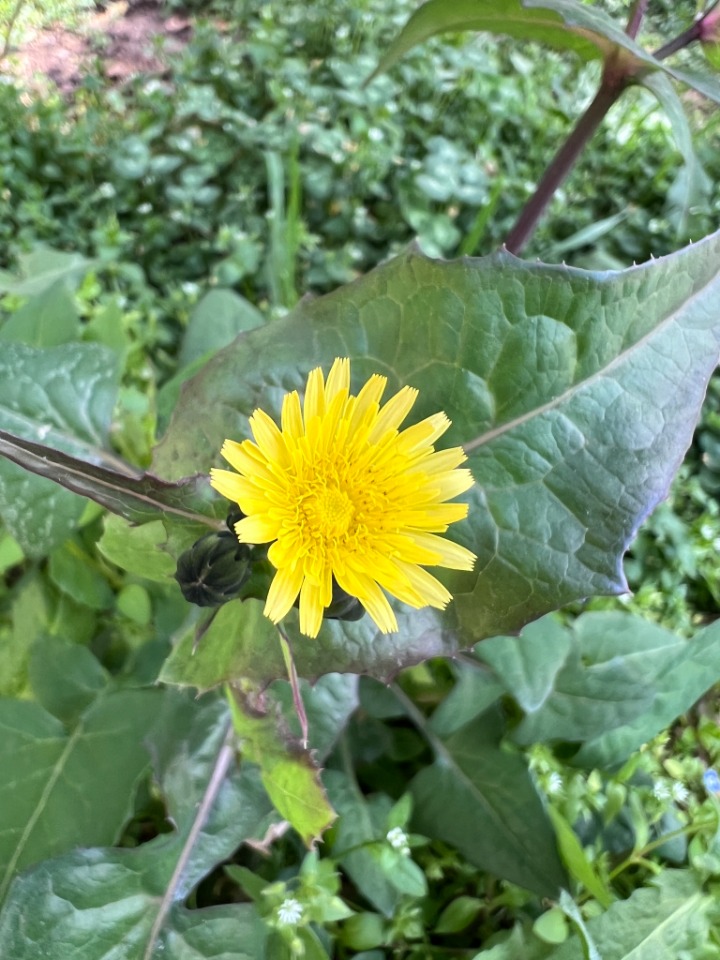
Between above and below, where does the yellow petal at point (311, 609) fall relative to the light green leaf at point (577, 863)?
above

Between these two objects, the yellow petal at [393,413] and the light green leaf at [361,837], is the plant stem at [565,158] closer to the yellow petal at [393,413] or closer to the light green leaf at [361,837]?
the yellow petal at [393,413]

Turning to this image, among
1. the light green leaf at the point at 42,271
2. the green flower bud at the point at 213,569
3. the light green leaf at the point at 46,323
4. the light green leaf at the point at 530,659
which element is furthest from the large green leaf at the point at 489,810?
the light green leaf at the point at 42,271

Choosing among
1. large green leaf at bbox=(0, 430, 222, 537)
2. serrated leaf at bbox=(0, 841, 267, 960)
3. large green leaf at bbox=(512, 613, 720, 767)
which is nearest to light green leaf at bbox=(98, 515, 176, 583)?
large green leaf at bbox=(0, 430, 222, 537)

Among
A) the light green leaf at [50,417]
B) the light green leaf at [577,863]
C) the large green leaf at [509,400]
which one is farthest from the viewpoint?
the light green leaf at [50,417]

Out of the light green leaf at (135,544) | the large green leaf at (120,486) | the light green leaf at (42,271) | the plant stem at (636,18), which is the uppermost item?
the light green leaf at (42,271)

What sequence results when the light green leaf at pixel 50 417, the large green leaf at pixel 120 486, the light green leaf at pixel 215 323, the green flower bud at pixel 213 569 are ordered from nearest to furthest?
the large green leaf at pixel 120 486, the green flower bud at pixel 213 569, the light green leaf at pixel 50 417, the light green leaf at pixel 215 323

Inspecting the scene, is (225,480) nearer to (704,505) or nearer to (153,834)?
(153,834)

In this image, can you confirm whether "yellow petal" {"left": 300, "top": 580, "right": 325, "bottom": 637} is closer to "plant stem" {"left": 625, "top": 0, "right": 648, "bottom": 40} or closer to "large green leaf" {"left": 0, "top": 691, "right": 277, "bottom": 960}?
"large green leaf" {"left": 0, "top": 691, "right": 277, "bottom": 960}
